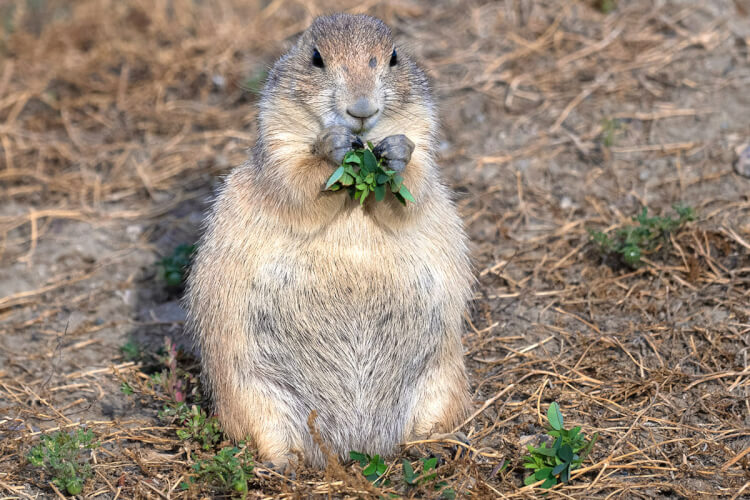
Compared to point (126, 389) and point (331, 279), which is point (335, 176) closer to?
point (331, 279)

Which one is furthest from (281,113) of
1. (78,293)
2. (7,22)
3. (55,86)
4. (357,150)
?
(7,22)

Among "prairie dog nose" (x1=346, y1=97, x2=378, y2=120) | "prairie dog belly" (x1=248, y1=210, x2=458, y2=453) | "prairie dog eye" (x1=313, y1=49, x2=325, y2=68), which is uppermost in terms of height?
"prairie dog eye" (x1=313, y1=49, x2=325, y2=68)

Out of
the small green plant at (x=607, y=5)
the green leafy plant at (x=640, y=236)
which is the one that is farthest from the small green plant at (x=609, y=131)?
Result: the small green plant at (x=607, y=5)

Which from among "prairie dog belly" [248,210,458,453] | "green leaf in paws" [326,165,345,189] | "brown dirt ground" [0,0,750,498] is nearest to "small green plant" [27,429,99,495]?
"brown dirt ground" [0,0,750,498]

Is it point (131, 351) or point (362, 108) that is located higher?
point (362, 108)

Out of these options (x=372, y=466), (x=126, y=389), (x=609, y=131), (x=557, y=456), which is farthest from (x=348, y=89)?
(x=609, y=131)

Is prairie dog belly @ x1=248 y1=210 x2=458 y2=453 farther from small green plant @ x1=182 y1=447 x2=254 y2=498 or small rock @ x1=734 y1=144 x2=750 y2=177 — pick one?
small rock @ x1=734 y1=144 x2=750 y2=177
